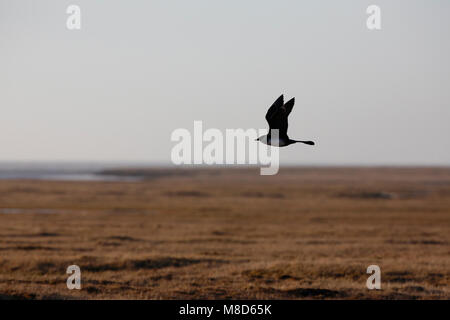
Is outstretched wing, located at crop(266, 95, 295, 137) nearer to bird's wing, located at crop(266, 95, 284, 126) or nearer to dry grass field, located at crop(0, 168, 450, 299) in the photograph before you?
bird's wing, located at crop(266, 95, 284, 126)

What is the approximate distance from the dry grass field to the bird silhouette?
38.0ft

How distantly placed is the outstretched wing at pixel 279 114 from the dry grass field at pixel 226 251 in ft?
38.0

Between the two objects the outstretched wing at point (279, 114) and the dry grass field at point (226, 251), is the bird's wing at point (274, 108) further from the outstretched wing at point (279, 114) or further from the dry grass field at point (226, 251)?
the dry grass field at point (226, 251)

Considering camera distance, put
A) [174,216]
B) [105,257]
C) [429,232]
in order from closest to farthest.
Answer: [105,257], [429,232], [174,216]

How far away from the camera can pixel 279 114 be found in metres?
6.06

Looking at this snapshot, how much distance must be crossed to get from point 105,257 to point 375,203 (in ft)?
127

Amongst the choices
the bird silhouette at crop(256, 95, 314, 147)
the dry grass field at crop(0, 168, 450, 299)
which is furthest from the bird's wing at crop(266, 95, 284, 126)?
the dry grass field at crop(0, 168, 450, 299)

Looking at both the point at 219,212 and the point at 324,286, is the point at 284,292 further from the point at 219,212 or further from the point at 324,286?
the point at 219,212

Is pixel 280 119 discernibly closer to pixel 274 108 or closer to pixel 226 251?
pixel 274 108

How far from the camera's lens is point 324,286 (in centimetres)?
1839

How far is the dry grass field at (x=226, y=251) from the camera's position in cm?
1803

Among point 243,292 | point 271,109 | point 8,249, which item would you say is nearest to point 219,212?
point 8,249

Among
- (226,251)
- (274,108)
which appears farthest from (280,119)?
(226,251)

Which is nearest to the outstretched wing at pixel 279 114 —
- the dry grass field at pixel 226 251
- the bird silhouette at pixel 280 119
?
the bird silhouette at pixel 280 119
